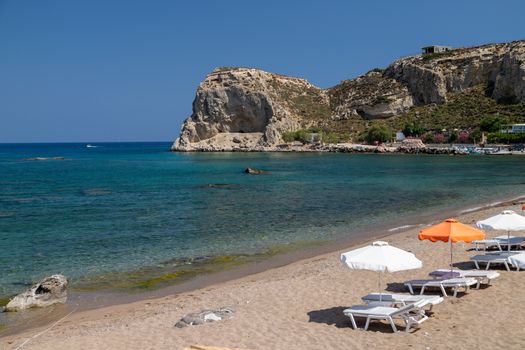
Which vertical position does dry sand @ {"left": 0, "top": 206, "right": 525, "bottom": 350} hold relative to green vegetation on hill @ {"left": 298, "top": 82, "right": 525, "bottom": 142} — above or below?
below

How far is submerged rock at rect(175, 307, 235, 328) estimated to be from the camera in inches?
429

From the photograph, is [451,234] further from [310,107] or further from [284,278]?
[310,107]

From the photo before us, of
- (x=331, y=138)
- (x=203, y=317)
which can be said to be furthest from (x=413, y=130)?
(x=203, y=317)

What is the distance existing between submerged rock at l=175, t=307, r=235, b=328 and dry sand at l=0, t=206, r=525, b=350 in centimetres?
20

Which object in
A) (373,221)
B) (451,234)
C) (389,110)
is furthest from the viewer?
(389,110)

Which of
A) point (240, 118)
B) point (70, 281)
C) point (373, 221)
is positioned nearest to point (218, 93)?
point (240, 118)

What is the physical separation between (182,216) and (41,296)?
16.1m

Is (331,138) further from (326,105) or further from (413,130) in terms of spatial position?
(326,105)

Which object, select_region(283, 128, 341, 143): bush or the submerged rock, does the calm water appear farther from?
select_region(283, 128, 341, 143): bush

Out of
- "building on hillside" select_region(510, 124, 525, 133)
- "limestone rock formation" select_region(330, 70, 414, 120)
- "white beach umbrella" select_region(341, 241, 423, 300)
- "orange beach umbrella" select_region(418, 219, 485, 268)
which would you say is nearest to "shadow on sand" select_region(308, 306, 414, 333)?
"white beach umbrella" select_region(341, 241, 423, 300)

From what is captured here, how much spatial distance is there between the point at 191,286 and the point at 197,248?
5.36m

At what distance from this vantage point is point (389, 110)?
137375mm

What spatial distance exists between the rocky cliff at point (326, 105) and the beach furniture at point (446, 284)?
122157mm

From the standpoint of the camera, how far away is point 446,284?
12148 millimetres
